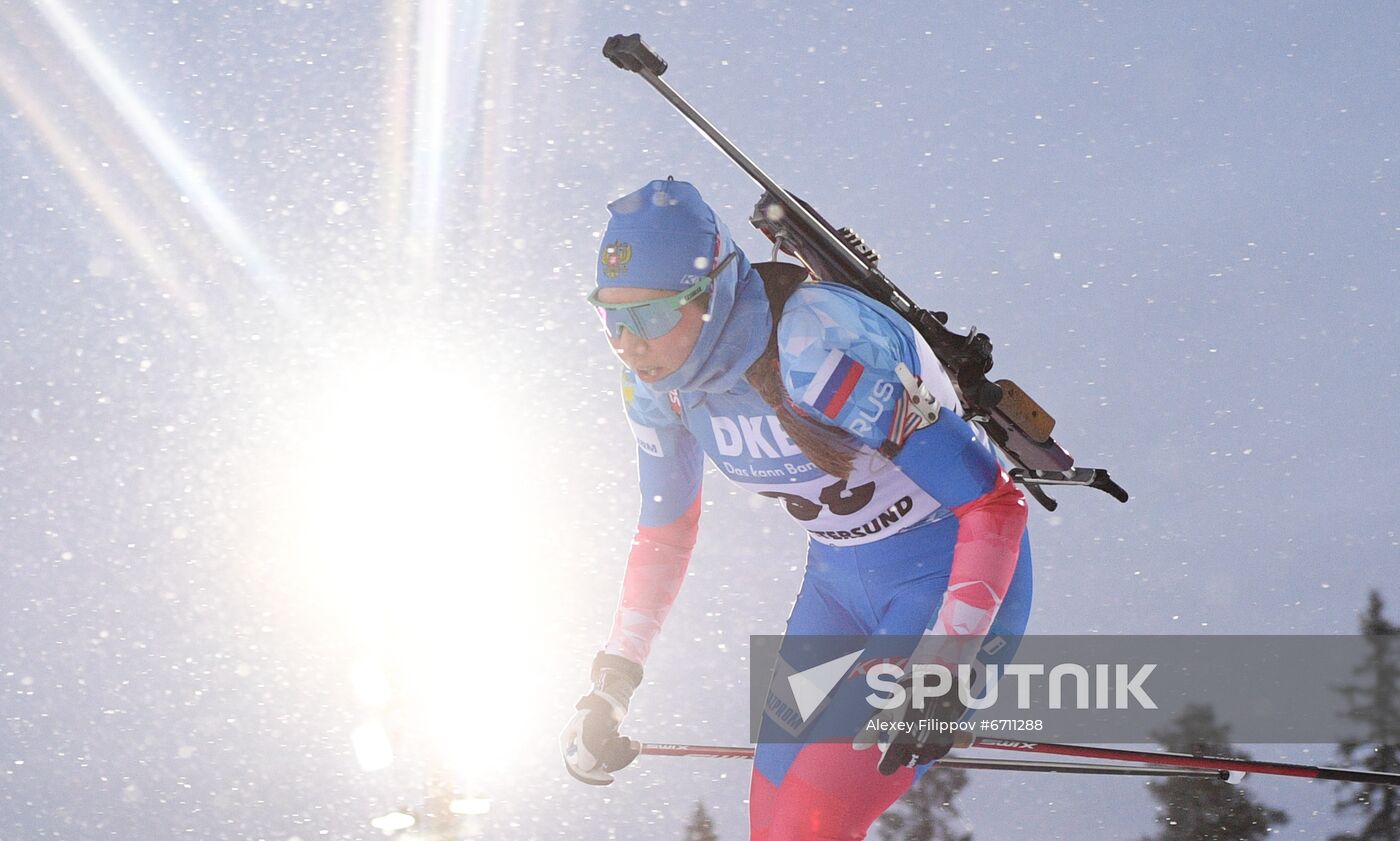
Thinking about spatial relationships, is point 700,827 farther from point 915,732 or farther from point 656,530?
point 915,732

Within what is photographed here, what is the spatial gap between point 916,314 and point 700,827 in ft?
68.3

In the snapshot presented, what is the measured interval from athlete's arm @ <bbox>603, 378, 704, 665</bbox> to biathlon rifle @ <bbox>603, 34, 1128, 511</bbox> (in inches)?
31.8

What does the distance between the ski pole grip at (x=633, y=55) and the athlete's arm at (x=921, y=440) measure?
1.26m

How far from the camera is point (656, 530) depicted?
439cm

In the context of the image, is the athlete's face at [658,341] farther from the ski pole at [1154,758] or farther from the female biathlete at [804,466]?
the ski pole at [1154,758]

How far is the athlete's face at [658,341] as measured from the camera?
362cm

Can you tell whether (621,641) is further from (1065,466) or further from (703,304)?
(1065,466)

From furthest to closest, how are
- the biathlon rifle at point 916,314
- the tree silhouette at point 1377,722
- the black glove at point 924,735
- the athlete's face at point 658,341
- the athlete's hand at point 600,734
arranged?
the tree silhouette at point 1377,722
the biathlon rifle at point 916,314
the athlete's hand at point 600,734
the athlete's face at point 658,341
the black glove at point 924,735

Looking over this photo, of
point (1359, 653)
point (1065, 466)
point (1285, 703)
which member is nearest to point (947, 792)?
point (1359, 653)

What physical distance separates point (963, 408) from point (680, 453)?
104cm

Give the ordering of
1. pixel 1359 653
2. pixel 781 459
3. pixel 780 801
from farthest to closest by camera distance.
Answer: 1. pixel 1359 653
2. pixel 781 459
3. pixel 780 801

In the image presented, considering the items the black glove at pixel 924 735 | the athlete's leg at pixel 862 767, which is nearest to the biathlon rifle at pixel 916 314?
the athlete's leg at pixel 862 767

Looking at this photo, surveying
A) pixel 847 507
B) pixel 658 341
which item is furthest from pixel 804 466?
pixel 658 341

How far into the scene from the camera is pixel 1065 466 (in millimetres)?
4168
